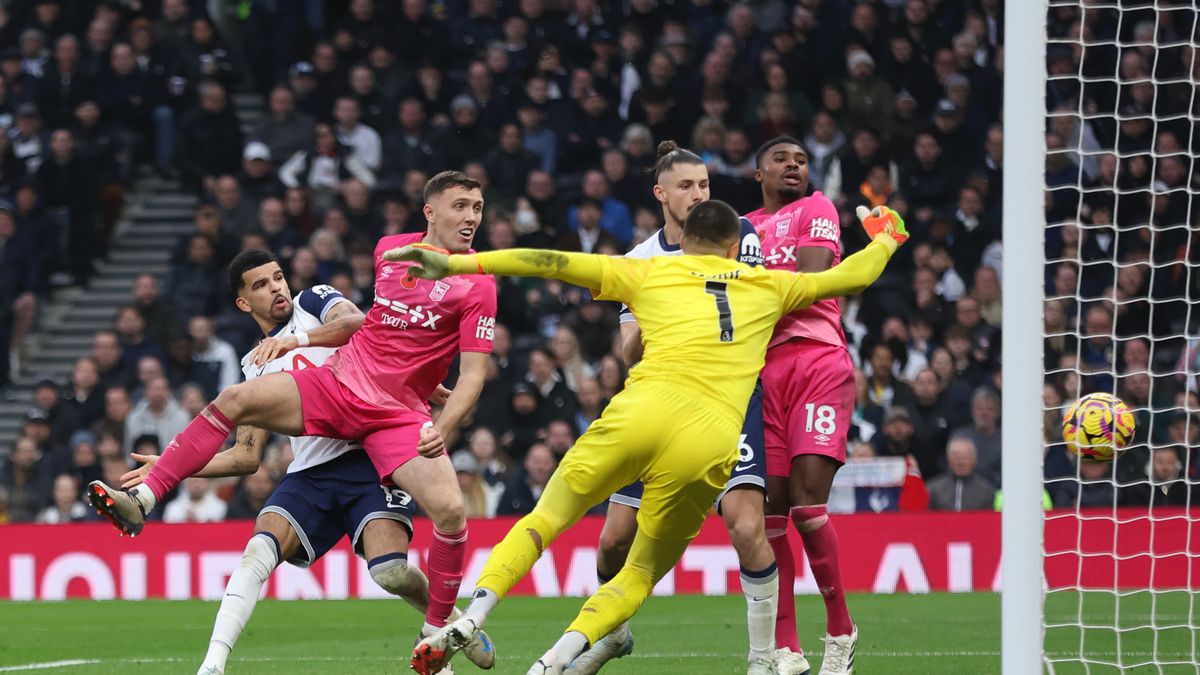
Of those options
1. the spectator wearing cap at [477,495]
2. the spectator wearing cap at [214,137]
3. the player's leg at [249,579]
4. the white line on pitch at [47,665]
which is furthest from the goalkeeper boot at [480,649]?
the spectator wearing cap at [214,137]

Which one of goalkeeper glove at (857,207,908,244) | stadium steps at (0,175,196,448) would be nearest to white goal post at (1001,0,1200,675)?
goalkeeper glove at (857,207,908,244)

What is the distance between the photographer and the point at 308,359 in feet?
27.1

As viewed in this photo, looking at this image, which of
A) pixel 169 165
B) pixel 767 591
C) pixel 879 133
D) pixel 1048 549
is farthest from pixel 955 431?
pixel 169 165

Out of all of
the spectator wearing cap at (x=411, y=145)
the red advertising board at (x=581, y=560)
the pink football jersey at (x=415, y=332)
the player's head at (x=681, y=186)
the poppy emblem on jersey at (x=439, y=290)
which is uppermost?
the spectator wearing cap at (x=411, y=145)

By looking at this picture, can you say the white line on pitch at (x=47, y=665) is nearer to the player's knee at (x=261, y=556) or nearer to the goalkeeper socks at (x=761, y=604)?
the player's knee at (x=261, y=556)

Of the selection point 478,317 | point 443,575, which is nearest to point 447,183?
point 478,317

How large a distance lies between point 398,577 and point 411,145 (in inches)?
415

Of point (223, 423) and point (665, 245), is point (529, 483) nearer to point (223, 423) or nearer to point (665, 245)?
point (665, 245)

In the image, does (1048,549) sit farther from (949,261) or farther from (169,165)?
(169,165)

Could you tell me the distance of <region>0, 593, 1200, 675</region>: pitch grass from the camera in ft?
29.3

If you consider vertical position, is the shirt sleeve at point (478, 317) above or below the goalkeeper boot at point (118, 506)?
above

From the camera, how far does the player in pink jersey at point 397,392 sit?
24.3 feet

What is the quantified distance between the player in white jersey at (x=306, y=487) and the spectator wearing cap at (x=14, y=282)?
1044 centimetres

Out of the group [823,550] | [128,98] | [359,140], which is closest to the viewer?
[823,550]
